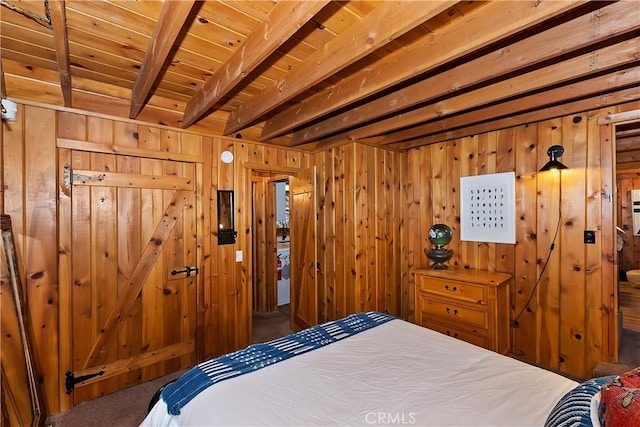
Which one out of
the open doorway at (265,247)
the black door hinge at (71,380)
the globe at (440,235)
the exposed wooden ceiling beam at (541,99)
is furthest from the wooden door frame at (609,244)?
the black door hinge at (71,380)

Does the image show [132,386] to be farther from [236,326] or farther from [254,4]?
[254,4]

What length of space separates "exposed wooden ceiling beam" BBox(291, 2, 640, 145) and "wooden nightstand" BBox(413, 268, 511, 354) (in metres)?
1.72

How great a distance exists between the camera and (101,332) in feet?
7.84

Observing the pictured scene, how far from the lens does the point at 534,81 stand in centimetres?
188

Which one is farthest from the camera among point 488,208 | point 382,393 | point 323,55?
point 488,208

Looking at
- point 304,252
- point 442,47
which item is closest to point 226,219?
point 304,252

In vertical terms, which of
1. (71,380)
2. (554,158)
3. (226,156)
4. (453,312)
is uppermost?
(226,156)

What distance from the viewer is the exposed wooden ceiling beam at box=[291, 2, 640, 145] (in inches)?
52.4

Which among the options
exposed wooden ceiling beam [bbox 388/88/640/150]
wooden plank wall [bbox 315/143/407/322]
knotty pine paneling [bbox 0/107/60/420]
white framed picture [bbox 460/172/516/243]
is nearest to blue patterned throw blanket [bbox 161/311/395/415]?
wooden plank wall [bbox 315/143/407/322]

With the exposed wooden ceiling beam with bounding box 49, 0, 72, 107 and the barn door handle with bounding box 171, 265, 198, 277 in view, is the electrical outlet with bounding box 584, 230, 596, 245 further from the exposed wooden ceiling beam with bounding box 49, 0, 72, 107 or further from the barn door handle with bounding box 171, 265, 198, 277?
the exposed wooden ceiling beam with bounding box 49, 0, 72, 107

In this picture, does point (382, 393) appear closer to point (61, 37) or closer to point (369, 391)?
point (369, 391)

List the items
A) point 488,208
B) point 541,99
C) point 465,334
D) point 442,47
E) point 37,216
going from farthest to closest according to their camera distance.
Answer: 1. point 488,208
2. point 465,334
3. point 541,99
4. point 37,216
5. point 442,47

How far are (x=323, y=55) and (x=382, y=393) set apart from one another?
1.78m

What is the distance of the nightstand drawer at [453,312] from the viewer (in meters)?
2.64
